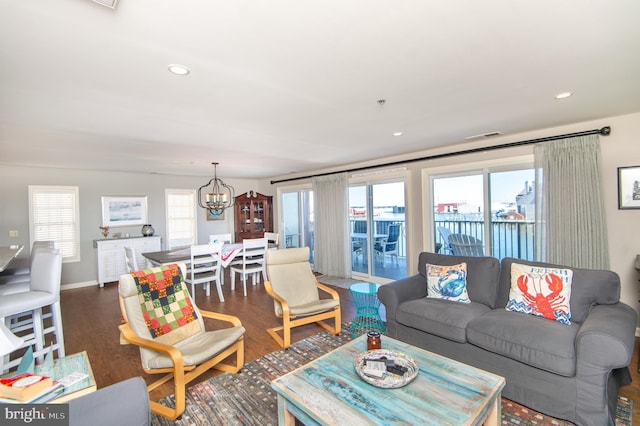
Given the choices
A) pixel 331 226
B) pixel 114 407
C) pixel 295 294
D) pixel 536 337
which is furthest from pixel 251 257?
pixel 536 337

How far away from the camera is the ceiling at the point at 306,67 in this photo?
1.38 meters

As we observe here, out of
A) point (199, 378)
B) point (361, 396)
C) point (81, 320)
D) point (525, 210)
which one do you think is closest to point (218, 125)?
point (199, 378)

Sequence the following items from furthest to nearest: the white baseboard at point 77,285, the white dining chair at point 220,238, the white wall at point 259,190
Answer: the white dining chair at point 220,238 < the white baseboard at point 77,285 < the white wall at point 259,190

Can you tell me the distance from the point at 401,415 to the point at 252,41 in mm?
2065

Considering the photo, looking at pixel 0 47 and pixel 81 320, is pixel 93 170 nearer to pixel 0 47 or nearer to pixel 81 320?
pixel 81 320

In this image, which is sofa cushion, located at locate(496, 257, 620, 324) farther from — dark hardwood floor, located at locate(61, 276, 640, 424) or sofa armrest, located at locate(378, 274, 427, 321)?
sofa armrest, located at locate(378, 274, 427, 321)

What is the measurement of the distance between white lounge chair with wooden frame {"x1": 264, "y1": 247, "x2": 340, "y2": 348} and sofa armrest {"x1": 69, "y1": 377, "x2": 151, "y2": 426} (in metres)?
1.81

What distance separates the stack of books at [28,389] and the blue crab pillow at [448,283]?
2.96m

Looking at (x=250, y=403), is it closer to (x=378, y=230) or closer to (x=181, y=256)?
(x=181, y=256)

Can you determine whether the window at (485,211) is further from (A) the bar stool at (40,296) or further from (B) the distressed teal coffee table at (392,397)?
(A) the bar stool at (40,296)

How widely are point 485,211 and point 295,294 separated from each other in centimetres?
284

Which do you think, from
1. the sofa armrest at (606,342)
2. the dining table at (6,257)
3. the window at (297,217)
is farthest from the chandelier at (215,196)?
the sofa armrest at (606,342)

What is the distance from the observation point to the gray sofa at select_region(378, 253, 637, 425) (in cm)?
185

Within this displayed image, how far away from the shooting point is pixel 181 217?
7.09 m
